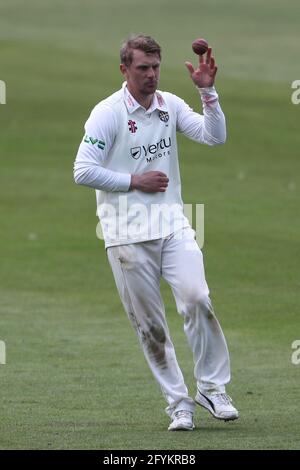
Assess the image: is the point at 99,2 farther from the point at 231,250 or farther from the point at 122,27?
the point at 231,250

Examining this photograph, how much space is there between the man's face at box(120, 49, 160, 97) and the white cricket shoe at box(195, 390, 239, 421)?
2.18 metres

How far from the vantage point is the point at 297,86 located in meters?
38.5

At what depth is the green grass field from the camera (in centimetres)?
1065

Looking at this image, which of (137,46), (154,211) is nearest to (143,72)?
(137,46)

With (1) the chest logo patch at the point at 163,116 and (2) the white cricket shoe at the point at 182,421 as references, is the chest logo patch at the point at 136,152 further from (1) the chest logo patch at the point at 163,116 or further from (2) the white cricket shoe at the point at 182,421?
(2) the white cricket shoe at the point at 182,421

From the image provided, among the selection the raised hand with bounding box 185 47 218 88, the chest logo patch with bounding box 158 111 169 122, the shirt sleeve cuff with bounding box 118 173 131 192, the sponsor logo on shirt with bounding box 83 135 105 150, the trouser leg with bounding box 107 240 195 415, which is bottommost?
the trouser leg with bounding box 107 240 195 415

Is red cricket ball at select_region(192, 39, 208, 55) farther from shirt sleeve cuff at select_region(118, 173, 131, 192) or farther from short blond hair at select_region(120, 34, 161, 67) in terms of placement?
shirt sleeve cuff at select_region(118, 173, 131, 192)

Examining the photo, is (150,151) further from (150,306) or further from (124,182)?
(150,306)

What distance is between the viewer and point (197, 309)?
9797mm

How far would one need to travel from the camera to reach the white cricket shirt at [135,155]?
988cm

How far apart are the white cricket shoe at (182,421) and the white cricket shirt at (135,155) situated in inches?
49.3

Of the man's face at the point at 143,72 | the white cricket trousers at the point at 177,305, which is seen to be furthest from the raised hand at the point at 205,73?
the white cricket trousers at the point at 177,305

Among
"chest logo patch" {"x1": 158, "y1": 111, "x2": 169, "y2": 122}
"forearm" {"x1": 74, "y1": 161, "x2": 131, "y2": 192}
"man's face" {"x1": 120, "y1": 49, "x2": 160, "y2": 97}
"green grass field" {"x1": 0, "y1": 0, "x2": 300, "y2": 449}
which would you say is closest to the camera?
"forearm" {"x1": 74, "y1": 161, "x2": 131, "y2": 192}

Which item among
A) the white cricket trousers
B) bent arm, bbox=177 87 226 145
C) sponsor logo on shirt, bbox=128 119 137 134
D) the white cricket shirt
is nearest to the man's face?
the white cricket shirt
